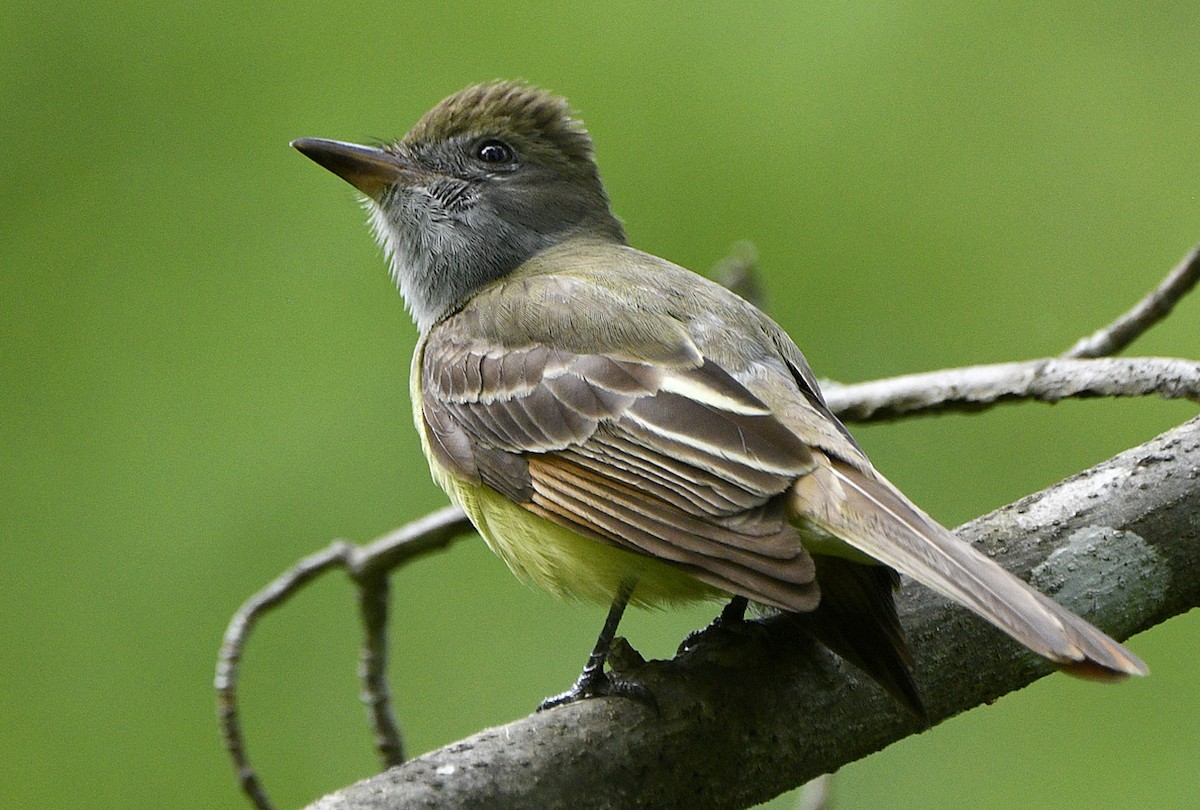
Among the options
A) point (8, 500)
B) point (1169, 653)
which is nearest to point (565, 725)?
point (1169, 653)

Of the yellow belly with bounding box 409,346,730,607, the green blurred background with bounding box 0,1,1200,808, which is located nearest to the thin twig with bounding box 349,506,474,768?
the yellow belly with bounding box 409,346,730,607

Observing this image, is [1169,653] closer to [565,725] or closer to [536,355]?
[536,355]

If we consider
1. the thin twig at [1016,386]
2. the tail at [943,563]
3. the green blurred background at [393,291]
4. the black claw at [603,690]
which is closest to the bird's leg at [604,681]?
the black claw at [603,690]

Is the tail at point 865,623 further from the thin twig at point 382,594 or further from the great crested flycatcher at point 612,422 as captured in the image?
the thin twig at point 382,594

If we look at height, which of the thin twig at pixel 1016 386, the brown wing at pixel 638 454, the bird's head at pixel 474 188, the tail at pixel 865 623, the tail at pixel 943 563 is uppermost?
the bird's head at pixel 474 188

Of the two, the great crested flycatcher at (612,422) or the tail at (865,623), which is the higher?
the great crested flycatcher at (612,422)

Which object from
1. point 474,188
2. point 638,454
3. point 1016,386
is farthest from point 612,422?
point 474,188

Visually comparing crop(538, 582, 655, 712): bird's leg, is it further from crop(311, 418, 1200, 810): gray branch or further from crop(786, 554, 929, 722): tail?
crop(786, 554, 929, 722): tail

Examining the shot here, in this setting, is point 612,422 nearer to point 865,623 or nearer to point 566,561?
point 566,561
